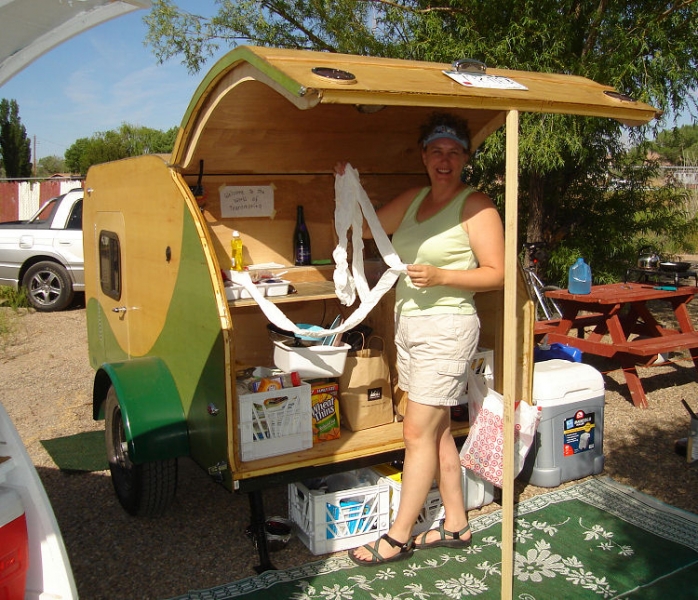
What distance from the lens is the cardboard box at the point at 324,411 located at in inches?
148

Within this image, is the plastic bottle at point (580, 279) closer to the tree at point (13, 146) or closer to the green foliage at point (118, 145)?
the green foliage at point (118, 145)

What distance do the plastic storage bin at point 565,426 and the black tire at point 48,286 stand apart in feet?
28.1

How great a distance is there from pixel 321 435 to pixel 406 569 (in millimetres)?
814

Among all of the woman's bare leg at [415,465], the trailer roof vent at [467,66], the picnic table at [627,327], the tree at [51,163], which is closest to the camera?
the trailer roof vent at [467,66]

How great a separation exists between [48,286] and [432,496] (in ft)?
29.4

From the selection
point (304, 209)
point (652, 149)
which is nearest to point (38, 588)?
point (304, 209)

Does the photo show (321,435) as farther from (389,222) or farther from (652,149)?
(652,149)

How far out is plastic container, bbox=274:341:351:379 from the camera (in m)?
3.56

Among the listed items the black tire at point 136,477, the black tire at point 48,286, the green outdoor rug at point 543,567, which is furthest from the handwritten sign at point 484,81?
the black tire at point 48,286

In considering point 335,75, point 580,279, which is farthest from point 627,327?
point 335,75

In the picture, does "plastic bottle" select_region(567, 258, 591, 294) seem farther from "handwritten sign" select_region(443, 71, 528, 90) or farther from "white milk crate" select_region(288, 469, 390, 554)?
"handwritten sign" select_region(443, 71, 528, 90)

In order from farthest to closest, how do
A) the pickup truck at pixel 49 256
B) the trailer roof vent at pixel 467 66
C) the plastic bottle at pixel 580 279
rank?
1. the pickup truck at pixel 49 256
2. the plastic bottle at pixel 580 279
3. the trailer roof vent at pixel 467 66

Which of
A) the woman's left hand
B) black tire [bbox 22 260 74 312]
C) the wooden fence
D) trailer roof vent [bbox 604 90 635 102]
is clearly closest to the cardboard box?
the woman's left hand

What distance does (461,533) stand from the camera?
11.8 feet
